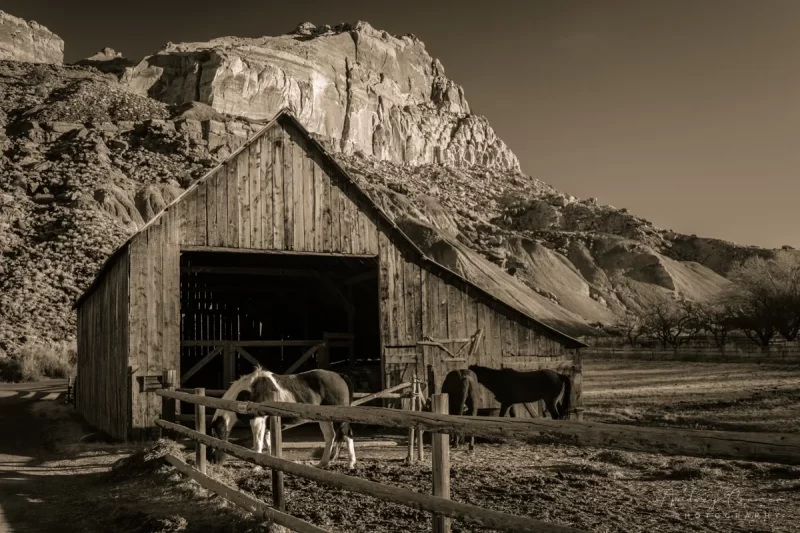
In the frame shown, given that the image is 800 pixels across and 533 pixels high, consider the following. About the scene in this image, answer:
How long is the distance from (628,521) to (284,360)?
16.2 metres

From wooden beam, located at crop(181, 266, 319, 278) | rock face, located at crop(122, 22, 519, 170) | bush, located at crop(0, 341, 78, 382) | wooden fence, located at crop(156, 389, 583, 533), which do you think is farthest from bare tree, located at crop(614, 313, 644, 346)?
rock face, located at crop(122, 22, 519, 170)

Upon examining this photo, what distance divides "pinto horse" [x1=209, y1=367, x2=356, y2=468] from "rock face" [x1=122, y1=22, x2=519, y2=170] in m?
103

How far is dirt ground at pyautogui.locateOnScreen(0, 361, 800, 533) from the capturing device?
23.2ft

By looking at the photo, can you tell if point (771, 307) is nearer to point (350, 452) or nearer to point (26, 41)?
point (350, 452)

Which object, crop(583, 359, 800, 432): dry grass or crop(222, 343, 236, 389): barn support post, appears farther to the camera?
crop(222, 343, 236, 389): barn support post

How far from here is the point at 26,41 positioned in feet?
474

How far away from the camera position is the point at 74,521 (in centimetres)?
745

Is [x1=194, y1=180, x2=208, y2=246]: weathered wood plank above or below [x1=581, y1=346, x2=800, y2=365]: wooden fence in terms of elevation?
above

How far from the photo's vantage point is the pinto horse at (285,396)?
386 inches

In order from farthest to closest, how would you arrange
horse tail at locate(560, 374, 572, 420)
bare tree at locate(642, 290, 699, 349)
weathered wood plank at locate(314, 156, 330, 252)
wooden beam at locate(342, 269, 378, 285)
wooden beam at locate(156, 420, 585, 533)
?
bare tree at locate(642, 290, 699, 349) < wooden beam at locate(342, 269, 378, 285) < horse tail at locate(560, 374, 572, 420) < weathered wood plank at locate(314, 156, 330, 252) < wooden beam at locate(156, 420, 585, 533)

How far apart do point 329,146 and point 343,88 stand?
28.7m

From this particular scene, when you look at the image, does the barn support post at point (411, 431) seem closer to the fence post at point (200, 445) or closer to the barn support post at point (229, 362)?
the fence post at point (200, 445)

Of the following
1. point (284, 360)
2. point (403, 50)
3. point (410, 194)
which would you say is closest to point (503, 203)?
point (410, 194)

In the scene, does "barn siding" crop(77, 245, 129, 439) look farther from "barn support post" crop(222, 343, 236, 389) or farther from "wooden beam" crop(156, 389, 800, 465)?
"wooden beam" crop(156, 389, 800, 465)
